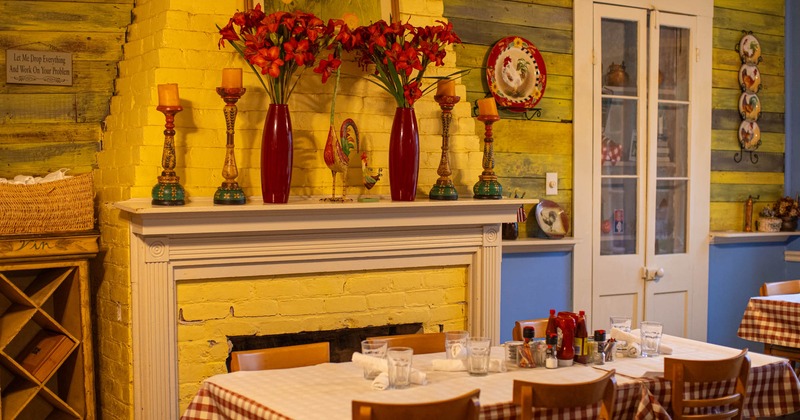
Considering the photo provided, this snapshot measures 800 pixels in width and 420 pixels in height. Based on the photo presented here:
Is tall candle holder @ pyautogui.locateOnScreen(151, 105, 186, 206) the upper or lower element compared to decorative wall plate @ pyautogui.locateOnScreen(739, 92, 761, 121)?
lower

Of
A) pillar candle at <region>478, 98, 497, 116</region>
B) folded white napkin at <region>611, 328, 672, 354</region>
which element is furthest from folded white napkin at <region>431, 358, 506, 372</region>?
pillar candle at <region>478, 98, 497, 116</region>

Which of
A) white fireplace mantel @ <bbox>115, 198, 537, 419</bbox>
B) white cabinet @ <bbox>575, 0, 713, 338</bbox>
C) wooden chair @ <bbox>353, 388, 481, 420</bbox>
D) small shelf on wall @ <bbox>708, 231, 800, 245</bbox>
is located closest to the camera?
wooden chair @ <bbox>353, 388, 481, 420</bbox>

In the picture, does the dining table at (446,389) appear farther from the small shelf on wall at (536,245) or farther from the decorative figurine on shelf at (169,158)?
the small shelf on wall at (536,245)

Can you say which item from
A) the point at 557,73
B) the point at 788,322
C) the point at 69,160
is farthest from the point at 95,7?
the point at 788,322

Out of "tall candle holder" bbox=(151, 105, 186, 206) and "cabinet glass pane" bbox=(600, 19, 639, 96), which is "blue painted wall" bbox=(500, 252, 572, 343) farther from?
"tall candle holder" bbox=(151, 105, 186, 206)

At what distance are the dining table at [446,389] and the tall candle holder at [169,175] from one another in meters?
0.93

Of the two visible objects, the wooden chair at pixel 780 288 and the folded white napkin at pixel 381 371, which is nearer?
the folded white napkin at pixel 381 371

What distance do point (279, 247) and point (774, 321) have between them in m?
2.64

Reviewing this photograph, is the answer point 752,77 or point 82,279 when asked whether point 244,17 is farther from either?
point 752,77

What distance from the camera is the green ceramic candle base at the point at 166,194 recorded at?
3695 millimetres

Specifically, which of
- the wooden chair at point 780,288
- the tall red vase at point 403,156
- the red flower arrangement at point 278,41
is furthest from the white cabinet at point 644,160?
the red flower arrangement at point 278,41

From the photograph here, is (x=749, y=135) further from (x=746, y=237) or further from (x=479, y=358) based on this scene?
(x=479, y=358)

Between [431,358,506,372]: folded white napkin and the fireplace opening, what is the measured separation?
3.86 ft

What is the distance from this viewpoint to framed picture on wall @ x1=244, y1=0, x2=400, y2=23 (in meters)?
4.10
